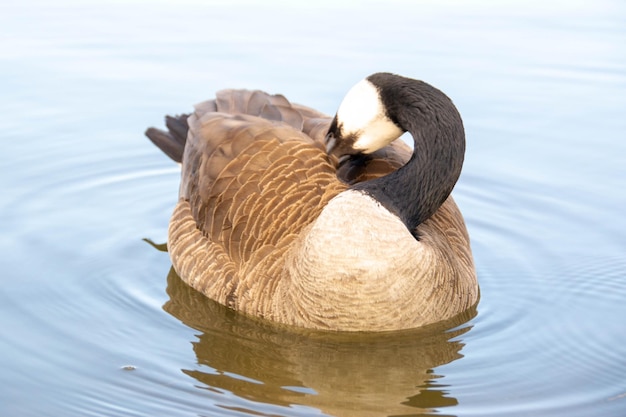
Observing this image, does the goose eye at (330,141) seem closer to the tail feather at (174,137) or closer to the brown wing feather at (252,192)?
the brown wing feather at (252,192)

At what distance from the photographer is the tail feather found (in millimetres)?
9992

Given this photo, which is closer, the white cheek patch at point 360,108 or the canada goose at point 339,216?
the canada goose at point 339,216

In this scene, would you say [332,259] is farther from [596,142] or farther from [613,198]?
[596,142]

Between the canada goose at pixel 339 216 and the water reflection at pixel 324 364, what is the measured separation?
0.14m

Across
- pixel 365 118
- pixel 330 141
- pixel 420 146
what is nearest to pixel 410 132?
pixel 420 146

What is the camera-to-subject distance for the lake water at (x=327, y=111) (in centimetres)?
703

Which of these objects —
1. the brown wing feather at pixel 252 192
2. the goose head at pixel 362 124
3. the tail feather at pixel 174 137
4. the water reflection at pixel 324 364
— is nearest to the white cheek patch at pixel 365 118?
the goose head at pixel 362 124

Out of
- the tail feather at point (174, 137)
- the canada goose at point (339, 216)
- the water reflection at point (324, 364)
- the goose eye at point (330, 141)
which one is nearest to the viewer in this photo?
the water reflection at point (324, 364)

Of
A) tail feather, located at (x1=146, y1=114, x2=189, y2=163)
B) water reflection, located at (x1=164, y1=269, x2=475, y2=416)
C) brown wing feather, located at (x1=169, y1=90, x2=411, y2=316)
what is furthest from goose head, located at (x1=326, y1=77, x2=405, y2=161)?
tail feather, located at (x1=146, y1=114, x2=189, y2=163)

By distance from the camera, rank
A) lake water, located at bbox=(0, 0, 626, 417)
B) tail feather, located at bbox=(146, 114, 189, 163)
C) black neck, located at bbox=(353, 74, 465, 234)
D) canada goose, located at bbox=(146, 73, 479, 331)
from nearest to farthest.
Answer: lake water, located at bbox=(0, 0, 626, 417) < canada goose, located at bbox=(146, 73, 479, 331) < black neck, located at bbox=(353, 74, 465, 234) < tail feather, located at bbox=(146, 114, 189, 163)

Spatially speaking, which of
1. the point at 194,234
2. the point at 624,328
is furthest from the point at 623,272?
the point at 194,234

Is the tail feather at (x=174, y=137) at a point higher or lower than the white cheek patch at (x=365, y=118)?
lower

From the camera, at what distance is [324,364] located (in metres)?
7.37

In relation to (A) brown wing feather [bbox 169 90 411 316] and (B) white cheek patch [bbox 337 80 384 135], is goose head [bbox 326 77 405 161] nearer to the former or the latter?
(B) white cheek patch [bbox 337 80 384 135]
